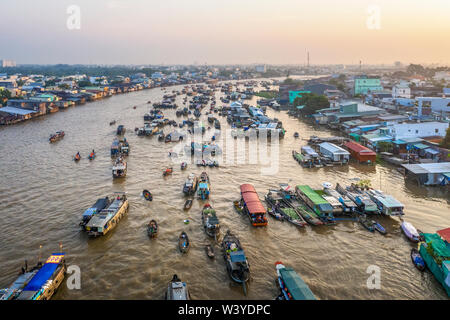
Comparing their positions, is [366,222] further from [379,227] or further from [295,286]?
[295,286]

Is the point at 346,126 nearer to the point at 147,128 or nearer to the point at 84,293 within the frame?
the point at 147,128

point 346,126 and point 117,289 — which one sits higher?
point 346,126

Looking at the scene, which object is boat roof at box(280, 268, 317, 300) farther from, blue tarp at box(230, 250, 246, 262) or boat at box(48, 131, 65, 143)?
boat at box(48, 131, 65, 143)

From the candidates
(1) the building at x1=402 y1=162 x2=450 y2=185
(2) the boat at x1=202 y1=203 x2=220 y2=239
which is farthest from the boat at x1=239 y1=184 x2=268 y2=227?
(1) the building at x1=402 y1=162 x2=450 y2=185

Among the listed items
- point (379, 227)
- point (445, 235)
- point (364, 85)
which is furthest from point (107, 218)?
point (364, 85)

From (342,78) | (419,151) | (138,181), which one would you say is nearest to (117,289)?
(138,181)

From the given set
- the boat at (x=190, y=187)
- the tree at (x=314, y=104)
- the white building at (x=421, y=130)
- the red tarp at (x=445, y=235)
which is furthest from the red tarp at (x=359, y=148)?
the tree at (x=314, y=104)
